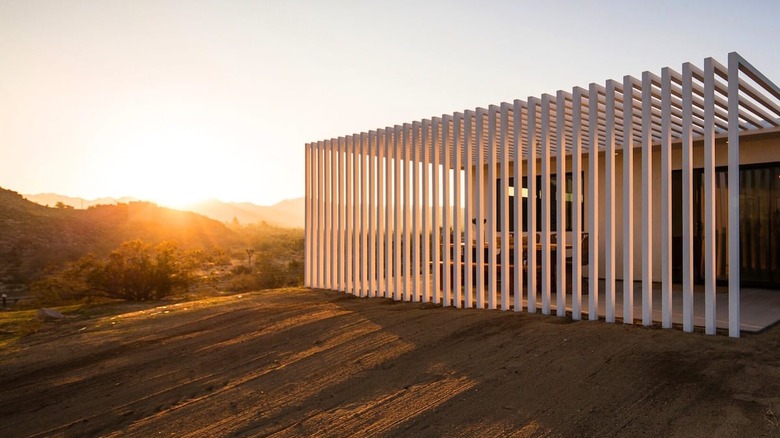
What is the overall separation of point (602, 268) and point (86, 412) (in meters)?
8.92

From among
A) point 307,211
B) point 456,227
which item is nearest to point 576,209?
point 456,227

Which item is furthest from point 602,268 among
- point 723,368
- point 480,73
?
point 723,368

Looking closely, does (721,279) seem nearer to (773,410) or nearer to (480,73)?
(480,73)

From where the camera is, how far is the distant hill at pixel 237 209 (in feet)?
270

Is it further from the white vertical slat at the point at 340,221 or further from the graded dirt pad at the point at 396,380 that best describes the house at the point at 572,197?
the graded dirt pad at the point at 396,380

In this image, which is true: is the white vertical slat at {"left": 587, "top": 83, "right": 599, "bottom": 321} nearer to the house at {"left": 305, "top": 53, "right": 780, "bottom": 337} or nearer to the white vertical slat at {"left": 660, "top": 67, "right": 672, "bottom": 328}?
the house at {"left": 305, "top": 53, "right": 780, "bottom": 337}

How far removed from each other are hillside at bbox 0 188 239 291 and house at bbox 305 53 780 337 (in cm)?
1120

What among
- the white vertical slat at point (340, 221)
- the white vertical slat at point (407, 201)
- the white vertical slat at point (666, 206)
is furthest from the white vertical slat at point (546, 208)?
the white vertical slat at point (340, 221)

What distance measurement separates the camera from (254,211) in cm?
9444

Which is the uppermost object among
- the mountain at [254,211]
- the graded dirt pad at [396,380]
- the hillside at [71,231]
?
the mountain at [254,211]

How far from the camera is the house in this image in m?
4.49

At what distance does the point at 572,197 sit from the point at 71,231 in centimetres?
2273

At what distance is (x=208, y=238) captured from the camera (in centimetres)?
2959

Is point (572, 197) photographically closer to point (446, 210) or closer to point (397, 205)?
point (446, 210)
